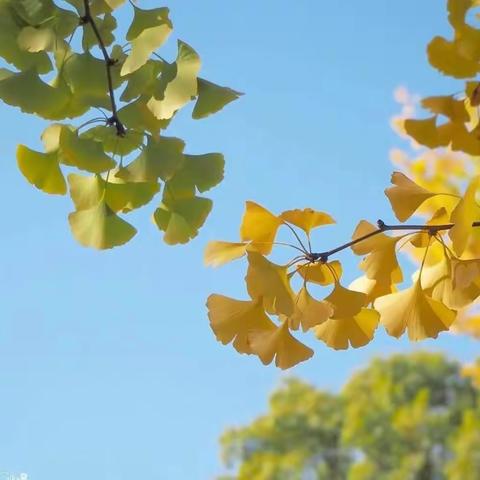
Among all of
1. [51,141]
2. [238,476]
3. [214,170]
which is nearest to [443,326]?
[214,170]

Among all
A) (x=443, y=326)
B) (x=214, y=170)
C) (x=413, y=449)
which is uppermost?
(x=413, y=449)

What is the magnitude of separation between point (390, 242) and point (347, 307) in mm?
60

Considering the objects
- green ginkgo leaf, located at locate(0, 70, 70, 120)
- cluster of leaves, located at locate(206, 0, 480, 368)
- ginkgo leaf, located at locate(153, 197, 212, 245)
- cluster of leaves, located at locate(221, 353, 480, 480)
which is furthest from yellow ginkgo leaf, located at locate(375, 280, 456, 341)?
cluster of leaves, located at locate(221, 353, 480, 480)

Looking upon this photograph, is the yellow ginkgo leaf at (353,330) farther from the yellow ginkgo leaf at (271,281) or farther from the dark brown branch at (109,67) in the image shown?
the dark brown branch at (109,67)

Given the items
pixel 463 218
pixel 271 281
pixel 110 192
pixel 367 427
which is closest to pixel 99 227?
pixel 110 192

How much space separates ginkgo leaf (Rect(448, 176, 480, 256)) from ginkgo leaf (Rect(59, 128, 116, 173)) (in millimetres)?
216

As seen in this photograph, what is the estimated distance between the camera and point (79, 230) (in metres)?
0.53

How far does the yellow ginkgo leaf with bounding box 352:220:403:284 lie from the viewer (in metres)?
0.52

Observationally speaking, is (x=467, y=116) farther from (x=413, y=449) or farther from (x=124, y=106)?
(x=413, y=449)

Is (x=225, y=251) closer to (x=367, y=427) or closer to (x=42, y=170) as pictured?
(x=42, y=170)

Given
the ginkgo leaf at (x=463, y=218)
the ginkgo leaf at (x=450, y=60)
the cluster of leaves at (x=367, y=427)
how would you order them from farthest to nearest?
the cluster of leaves at (x=367, y=427), the ginkgo leaf at (x=450, y=60), the ginkgo leaf at (x=463, y=218)

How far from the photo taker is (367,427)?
450 inches

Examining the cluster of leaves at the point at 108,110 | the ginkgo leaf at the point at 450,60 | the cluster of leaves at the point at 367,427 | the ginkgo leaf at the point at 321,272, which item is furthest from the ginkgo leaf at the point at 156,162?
the cluster of leaves at the point at 367,427

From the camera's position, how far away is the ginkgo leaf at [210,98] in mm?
532
